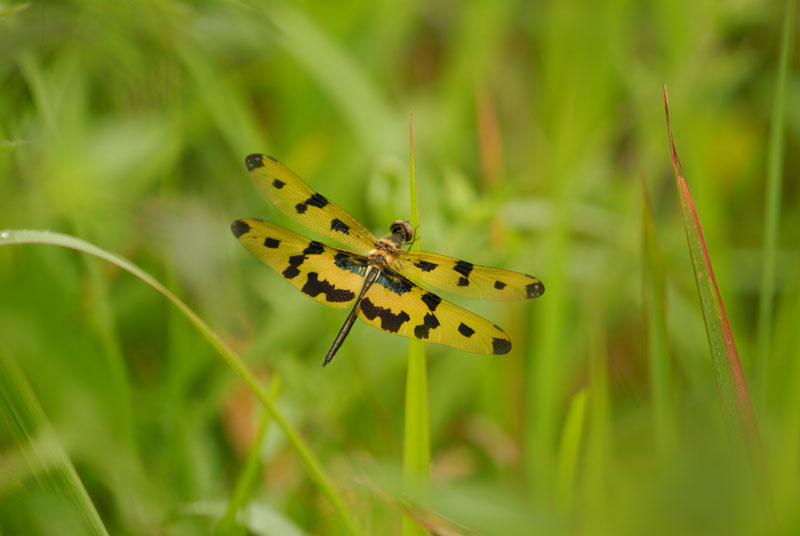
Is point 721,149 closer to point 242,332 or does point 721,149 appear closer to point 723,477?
point 242,332

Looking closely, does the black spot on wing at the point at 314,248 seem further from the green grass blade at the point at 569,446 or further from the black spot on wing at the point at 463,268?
the green grass blade at the point at 569,446

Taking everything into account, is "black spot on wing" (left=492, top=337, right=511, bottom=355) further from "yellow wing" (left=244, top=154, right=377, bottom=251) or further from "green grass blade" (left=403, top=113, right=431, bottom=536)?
"yellow wing" (left=244, top=154, right=377, bottom=251)

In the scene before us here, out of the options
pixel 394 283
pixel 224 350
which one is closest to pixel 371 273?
pixel 394 283

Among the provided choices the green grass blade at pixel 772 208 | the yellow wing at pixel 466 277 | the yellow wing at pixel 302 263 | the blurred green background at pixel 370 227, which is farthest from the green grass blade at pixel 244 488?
the green grass blade at pixel 772 208

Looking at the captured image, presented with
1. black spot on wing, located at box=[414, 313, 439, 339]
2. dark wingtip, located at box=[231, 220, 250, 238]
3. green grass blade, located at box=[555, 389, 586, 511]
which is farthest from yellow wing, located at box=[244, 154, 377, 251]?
green grass blade, located at box=[555, 389, 586, 511]

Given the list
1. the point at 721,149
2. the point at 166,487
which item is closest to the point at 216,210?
the point at 166,487

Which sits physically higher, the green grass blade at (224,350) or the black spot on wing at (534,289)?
the black spot on wing at (534,289)

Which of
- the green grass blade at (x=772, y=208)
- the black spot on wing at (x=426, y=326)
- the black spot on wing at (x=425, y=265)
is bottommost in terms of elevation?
the black spot on wing at (x=426, y=326)
